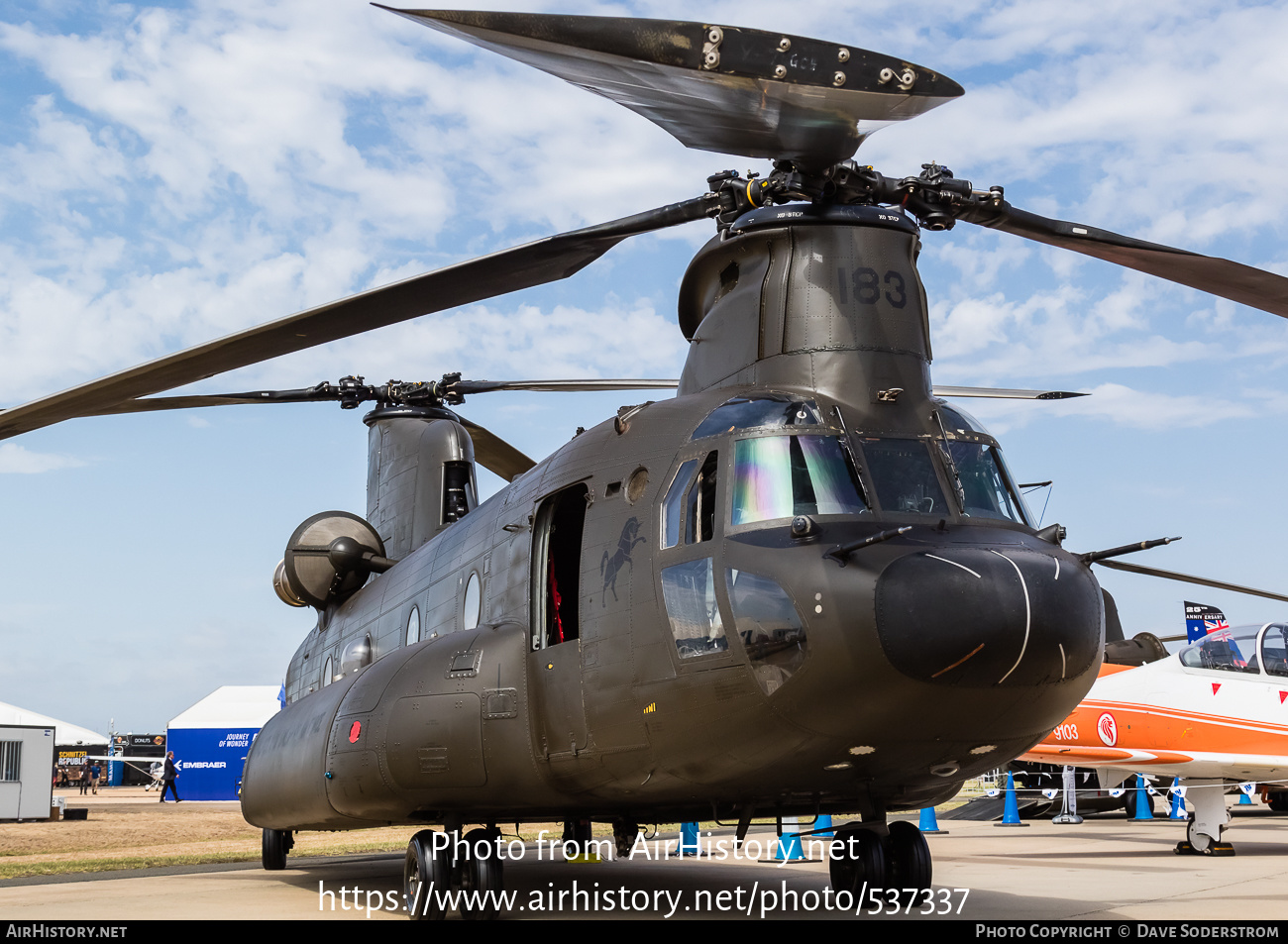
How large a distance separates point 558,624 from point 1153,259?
474 cm

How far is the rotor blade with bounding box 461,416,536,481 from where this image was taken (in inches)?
616

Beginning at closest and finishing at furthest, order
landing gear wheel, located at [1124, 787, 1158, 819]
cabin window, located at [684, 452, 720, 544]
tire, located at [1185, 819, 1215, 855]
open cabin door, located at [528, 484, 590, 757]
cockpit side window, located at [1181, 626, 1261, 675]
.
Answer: cabin window, located at [684, 452, 720, 544] < open cabin door, located at [528, 484, 590, 757] < tire, located at [1185, 819, 1215, 855] < cockpit side window, located at [1181, 626, 1261, 675] < landing gear wheel, located at [1124, 787, 1158, 819]

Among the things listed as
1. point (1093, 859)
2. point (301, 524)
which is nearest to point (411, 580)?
point (301, 524)

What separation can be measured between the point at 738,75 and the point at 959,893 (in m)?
7.26

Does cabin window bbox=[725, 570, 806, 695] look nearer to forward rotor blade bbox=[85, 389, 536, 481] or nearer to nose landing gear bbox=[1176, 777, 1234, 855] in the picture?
forward rotor blade bbox=[85, 389, 536, 481]

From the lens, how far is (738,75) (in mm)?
6168

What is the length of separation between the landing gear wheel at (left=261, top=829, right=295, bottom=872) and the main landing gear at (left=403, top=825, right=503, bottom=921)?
22.4ft

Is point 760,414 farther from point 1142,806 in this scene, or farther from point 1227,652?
point 1142,806

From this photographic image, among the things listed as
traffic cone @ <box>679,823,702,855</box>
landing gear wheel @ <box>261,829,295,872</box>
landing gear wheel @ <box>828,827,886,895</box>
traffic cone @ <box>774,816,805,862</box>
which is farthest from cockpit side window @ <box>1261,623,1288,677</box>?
landing gear wheel @ <box>261,829,295,872</box>

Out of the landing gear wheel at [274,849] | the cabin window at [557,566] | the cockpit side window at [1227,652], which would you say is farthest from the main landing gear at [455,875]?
the cockpit side window at [1227,652]

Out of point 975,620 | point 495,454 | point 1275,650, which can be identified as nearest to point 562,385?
point 495,454

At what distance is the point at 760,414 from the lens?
7.60 metres

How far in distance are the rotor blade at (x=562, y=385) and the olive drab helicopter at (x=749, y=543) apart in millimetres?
3568

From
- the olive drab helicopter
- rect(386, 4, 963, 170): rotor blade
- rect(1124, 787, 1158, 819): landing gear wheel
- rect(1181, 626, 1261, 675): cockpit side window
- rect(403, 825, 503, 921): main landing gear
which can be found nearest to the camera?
rect(386, 4, 963, 170): rotor blade
